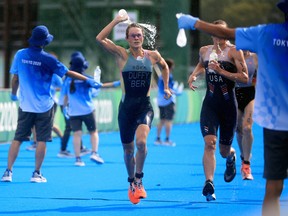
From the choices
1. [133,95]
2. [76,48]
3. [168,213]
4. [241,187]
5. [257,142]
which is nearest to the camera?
[168,213]

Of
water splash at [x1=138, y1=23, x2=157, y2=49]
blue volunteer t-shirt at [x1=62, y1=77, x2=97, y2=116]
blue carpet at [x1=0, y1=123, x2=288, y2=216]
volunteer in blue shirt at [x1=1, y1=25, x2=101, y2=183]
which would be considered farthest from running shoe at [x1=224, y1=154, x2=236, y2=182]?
blue volunteer t-shirt at [x1=62, y1=77, x2=97, y2=116]

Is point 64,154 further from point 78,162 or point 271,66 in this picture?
point 271,66

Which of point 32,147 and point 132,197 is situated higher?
point 132,197

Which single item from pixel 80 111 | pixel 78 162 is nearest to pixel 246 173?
pixel 78 162

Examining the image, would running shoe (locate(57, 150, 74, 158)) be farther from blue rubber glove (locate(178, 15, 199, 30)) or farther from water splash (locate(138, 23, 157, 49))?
blue rubber glove (locate(178, 15, 199, 30))

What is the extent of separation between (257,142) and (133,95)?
1198 centimetres

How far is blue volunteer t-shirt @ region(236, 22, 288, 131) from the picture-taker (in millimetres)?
7590

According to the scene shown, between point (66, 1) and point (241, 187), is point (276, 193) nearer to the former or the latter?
point (241, 187)

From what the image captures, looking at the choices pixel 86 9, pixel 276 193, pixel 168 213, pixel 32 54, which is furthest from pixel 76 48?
pixel 276 193

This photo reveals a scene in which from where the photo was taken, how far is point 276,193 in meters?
7.57

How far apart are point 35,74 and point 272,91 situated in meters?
5.69

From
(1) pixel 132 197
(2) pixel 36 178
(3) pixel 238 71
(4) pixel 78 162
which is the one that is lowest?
(4) pixel 78 162

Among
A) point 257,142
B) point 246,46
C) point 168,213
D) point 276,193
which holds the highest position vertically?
point 246,46

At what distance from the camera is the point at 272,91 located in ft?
25.2
